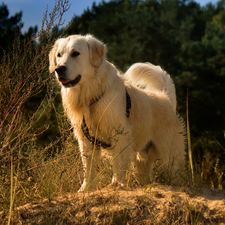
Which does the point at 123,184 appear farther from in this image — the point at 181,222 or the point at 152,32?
the point at 152,32

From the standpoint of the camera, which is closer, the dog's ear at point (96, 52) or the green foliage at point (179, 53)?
the dog's ear at point (96, 52)

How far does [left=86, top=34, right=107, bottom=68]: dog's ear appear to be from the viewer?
3666mm

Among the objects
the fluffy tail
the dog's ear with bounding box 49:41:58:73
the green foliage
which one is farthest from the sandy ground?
the green foliage

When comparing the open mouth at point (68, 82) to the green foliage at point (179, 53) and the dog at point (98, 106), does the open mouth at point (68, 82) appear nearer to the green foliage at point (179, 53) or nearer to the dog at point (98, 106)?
the dog at point (98, 106)

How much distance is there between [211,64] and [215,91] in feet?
4.46

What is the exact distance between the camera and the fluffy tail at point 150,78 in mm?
4973

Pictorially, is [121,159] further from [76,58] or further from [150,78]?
[150,78]

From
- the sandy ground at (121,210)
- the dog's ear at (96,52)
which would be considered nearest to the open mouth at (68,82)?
the dog's ear at (96,52)

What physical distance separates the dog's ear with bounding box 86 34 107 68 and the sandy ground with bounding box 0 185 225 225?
1495mm

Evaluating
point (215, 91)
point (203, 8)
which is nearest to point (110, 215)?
point (215, 91)

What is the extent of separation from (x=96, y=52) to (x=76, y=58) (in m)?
0.27

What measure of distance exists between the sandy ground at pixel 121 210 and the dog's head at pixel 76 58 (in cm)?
128

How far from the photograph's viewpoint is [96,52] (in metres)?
3.69

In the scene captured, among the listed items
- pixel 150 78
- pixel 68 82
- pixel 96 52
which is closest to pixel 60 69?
pixel 68 82
